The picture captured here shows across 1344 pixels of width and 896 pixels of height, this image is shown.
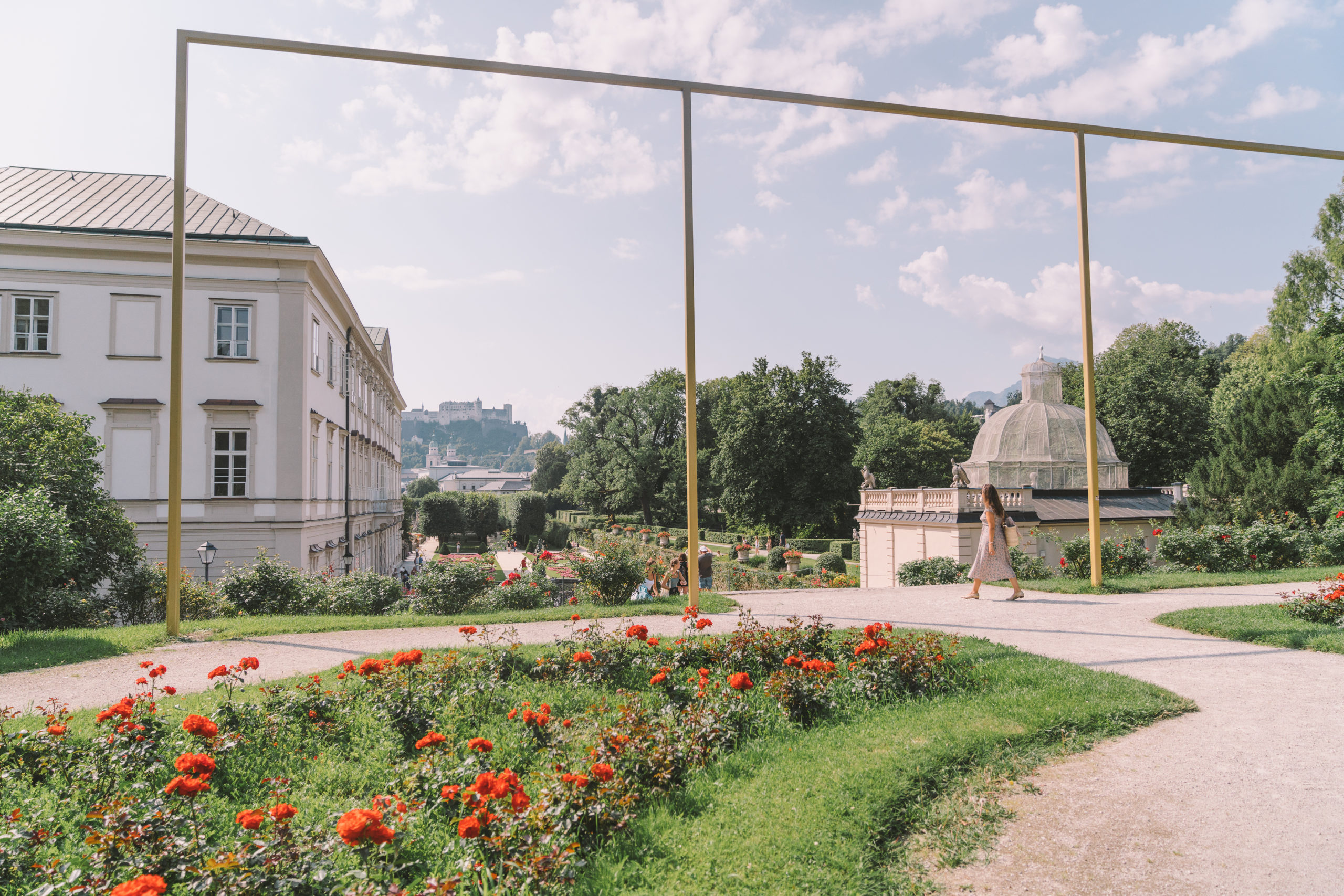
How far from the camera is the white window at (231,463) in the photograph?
20.6m

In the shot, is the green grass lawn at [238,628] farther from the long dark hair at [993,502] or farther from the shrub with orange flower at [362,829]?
the shrub with orange flower at [362,829]

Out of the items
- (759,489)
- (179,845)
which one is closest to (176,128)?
(179,845)

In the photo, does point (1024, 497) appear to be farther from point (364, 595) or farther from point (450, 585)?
point (364, 595)

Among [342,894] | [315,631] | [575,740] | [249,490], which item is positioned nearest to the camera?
[342,894]

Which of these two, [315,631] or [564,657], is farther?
[315,631]

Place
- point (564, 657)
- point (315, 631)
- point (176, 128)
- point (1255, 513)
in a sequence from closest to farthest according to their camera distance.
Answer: point (564, 657), point (176, 128), point (315, 631), point (1255, 513)

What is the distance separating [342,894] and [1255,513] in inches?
1325

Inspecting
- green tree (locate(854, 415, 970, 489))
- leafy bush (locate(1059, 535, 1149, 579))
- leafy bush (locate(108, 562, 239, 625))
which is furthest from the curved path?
green tree (locate(854, 415, 970, 489))

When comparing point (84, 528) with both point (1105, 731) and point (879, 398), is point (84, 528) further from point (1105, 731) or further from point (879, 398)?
point (879, 398)

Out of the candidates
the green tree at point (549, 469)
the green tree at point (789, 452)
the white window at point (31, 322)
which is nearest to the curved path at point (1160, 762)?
the white window at point (31, 322)

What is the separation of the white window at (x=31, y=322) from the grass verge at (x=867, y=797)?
2552 centimetres

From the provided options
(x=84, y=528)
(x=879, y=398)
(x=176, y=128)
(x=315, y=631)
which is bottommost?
(x=315, y=631)

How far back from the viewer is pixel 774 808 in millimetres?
3709

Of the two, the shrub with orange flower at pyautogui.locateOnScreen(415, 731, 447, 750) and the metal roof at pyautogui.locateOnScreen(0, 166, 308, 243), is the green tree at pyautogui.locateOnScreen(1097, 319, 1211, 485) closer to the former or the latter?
the metal roof at pyautogui.locateOnScreen(0, 166, 308, 243)
